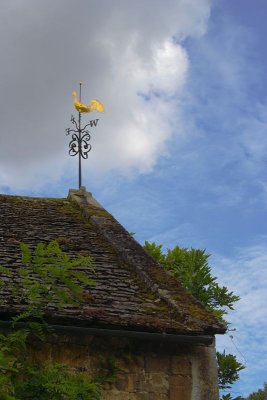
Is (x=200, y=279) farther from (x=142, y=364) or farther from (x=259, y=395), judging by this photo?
(x=259, y=395)

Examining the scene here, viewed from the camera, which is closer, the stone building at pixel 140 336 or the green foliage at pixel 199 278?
the stone building at pixel 140 336

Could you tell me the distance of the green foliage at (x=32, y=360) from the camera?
15.1ft

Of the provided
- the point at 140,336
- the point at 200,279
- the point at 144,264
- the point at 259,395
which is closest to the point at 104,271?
the point at 144,264

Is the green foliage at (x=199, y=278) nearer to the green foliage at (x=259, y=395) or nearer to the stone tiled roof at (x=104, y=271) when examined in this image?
the stone tiled roof at (x=104, y=271)

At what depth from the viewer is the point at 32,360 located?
5391 millimetres

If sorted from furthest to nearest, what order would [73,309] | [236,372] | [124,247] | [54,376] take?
[236,372]
[124,247]
[73,309]
[54,376]

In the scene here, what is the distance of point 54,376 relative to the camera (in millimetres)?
4734

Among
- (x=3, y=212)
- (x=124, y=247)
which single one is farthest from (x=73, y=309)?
(x=3, y=212)

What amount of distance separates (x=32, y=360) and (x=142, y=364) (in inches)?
41.4

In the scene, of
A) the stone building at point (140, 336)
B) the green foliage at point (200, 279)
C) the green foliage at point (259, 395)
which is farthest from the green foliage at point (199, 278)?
the green foliage at point (259, 395)

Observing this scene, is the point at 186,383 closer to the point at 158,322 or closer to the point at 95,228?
the point at 158,322

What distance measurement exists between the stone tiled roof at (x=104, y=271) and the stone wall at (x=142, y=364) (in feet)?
0.96

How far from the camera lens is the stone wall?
552 centimetres

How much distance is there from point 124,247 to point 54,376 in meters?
3.00
